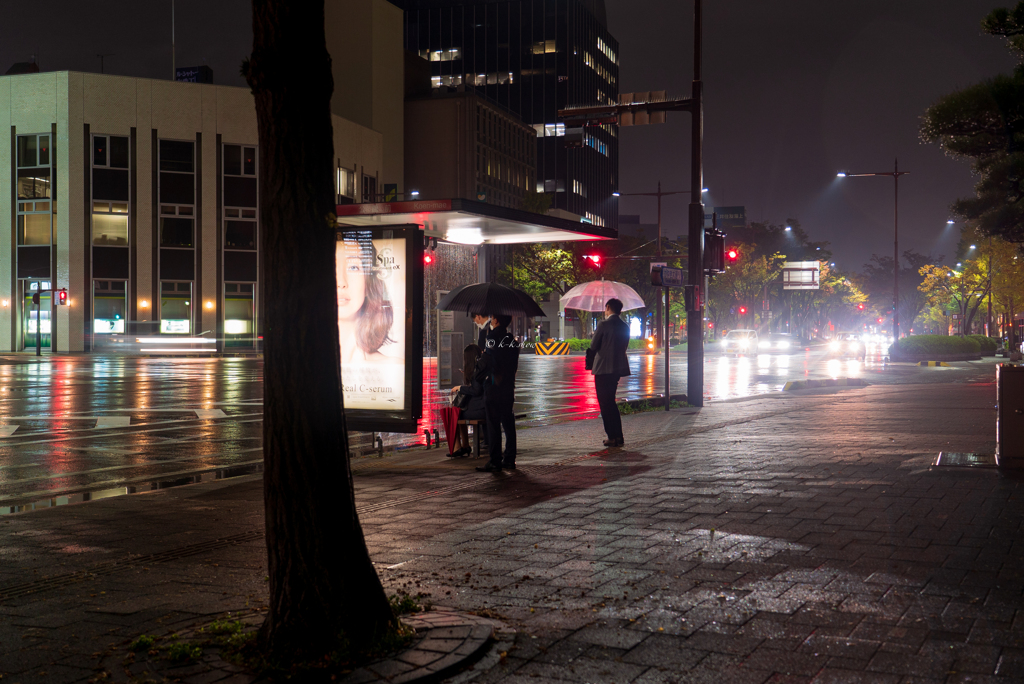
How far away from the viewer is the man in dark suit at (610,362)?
488 inches

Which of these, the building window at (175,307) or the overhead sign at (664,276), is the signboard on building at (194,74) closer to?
the building window at (175,307)

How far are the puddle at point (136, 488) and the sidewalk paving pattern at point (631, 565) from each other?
1.65 ft

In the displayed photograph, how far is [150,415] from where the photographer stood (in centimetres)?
1800

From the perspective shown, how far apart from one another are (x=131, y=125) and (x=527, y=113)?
77826 mm

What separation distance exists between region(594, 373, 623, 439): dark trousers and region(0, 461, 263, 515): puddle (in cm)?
430

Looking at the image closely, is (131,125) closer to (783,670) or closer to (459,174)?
(459,174)

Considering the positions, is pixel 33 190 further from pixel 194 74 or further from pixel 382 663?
pixel 382 663

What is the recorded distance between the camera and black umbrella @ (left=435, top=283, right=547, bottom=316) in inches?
455

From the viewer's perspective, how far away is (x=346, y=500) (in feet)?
14.7

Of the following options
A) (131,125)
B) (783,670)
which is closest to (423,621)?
(783,670)

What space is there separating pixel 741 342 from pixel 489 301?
5036 cm

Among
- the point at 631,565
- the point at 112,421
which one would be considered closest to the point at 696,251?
the point at 112,421

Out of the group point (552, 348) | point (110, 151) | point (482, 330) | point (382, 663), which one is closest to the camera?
point (382, 663)

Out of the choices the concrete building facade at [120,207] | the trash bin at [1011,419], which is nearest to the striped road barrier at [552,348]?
the concrete building facade at [120,207]
